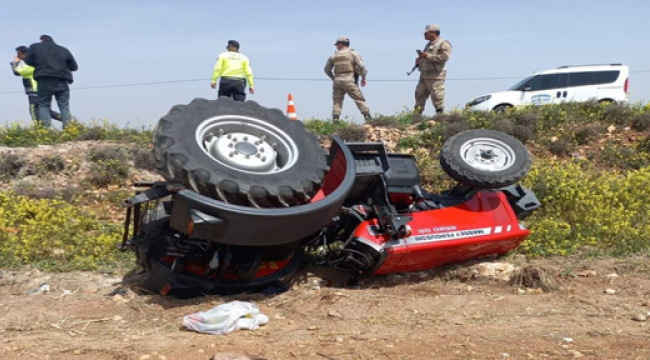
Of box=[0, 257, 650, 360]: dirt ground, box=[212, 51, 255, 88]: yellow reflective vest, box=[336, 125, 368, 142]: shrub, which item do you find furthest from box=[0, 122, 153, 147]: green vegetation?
box=[0, 257, 650, 360]: dirt ground

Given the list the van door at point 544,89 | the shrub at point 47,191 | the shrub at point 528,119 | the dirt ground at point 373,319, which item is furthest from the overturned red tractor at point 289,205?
the van door at point 544,89

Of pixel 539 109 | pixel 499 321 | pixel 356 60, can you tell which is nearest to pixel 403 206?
pixel 499 321

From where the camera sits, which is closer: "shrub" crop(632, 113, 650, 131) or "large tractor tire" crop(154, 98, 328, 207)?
"large tractor tire" crop(154, 98, 328, 207)

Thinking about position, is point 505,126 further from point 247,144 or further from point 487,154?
point 247,144

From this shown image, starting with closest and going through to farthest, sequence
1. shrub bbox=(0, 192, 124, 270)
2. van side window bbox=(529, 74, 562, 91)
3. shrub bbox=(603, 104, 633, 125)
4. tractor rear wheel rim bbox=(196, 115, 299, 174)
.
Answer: tractor rear wheel rim bbox=(196, 115, 299, 174)
shrub bbox=(0, 192, 124, 270)
shrub bbox=(603, 104, 633, 125)
van side window bbox=(529, 74, 562, 91)

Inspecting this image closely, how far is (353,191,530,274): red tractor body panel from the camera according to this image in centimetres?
394

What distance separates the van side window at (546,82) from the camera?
14492 millimetres

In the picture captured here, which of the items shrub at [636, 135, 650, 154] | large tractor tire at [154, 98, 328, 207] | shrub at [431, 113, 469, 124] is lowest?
shrub at [636, 135, 650, 154]

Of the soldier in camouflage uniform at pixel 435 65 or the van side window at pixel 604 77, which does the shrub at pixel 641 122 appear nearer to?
the soldier in camouflage uniform at pixel 435 65

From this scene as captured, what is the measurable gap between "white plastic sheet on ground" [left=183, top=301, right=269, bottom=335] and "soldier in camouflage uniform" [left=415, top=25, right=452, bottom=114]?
7.04 meters

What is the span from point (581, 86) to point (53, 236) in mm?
13092

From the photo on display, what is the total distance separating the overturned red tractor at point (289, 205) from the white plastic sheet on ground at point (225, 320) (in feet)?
1.22

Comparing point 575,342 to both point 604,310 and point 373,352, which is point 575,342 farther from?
point 373,352

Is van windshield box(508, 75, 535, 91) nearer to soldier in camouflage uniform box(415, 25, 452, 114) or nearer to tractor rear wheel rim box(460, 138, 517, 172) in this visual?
soldier in camouflage uniform box(415, 25, 452, 114)
